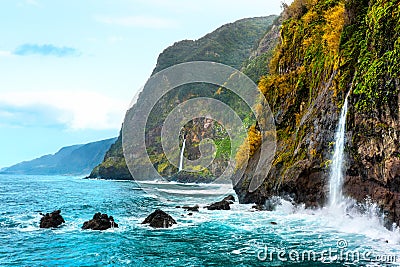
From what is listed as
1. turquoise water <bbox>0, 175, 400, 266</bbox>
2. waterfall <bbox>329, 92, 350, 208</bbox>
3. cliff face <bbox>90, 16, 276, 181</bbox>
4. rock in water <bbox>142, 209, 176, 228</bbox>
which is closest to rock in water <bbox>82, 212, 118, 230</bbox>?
turquoise water <bbox>0, 175, 400, 266</bbox>

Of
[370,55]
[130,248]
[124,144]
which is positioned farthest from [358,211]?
[124,144]

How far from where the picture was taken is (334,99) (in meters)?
26.8

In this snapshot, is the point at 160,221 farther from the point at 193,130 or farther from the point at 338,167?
the point at 193,130

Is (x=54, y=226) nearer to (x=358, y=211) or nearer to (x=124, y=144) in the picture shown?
(x=358, y=211)

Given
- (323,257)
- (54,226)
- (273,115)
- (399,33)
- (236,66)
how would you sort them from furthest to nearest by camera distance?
(236,66) < (273,115) < (54,226) < (399,33) < (323,257)

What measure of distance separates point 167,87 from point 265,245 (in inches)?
6562

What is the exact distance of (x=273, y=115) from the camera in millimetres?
40469

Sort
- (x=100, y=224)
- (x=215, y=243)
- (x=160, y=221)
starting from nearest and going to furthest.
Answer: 1. (x=215, y=243)
2. (x=100, y=224)
3. (x=160, y=221)

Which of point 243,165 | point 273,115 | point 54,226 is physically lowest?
point 54,226

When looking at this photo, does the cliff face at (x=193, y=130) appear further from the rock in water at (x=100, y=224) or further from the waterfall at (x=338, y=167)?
the rock in water at (x=100, y=224)

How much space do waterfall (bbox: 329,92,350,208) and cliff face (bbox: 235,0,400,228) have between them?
605 mm

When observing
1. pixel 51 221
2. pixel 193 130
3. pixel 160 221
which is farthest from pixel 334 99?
pixel 193 130

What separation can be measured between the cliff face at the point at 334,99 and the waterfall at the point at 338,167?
23.8 inches

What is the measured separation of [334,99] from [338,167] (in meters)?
5.34
